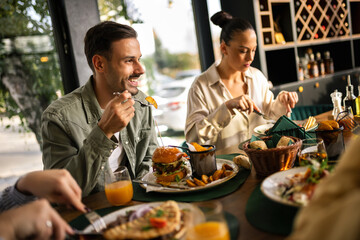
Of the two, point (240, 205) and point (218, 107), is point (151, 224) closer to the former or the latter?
point (240, 205)

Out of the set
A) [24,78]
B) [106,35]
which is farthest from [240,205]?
[24,78]

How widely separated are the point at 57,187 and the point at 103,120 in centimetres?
52

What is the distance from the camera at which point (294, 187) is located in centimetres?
101

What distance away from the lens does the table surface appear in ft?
2.92

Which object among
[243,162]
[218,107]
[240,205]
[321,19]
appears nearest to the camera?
[240,205]

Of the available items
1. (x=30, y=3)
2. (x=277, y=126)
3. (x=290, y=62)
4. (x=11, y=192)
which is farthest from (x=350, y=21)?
(x=11, y=192)

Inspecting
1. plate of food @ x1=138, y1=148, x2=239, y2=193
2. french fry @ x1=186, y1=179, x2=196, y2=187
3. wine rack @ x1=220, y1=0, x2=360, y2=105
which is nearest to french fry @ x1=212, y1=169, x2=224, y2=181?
plate of food @ x1=138, y1=148, x2=239, y2=193

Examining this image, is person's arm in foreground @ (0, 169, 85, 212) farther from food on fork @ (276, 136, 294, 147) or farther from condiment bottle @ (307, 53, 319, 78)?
condiment bottle @ (307, 53, 319, 78)

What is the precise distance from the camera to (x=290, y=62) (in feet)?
13.9

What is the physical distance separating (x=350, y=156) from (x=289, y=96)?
73.9 inches

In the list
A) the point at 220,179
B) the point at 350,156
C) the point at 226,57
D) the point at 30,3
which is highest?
the point at 30,3

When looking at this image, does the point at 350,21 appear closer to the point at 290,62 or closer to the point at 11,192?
the point at 290,62

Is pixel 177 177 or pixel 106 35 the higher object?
pixel 106 35

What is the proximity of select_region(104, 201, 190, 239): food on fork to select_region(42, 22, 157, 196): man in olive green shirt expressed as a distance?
0.61 meters
